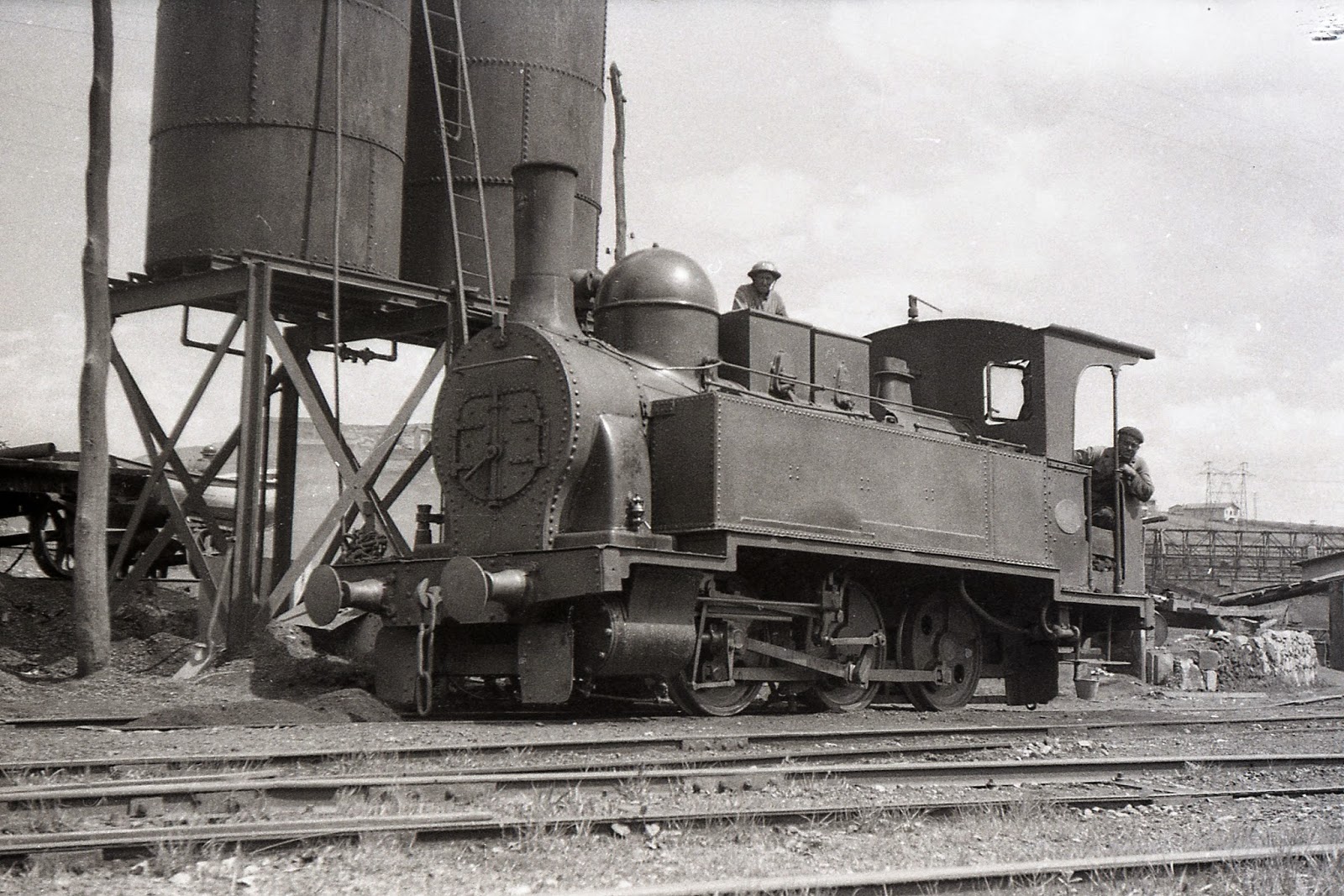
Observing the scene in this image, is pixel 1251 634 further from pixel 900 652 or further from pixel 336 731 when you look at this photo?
pixel 336 731

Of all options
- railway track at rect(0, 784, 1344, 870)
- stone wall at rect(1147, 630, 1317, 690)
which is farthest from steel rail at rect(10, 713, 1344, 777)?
stone wall at rect(1147, 630, 1317, 690)

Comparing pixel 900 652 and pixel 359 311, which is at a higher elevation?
pixel 359 311

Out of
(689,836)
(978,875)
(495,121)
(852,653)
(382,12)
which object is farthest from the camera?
(495,121)

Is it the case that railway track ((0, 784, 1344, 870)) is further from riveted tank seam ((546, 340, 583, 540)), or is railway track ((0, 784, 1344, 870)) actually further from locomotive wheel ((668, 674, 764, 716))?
riveted tank seam ((546, 340, 583, 540))

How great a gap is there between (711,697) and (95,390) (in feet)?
19.5

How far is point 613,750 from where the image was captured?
21.3 ft

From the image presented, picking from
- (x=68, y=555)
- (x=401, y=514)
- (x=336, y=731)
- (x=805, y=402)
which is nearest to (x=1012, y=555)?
(x=805, y=402)

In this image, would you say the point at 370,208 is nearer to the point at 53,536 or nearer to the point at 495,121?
the point at 495,121

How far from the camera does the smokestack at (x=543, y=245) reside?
28.2ft

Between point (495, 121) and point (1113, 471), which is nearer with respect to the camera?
point (1113, 471)

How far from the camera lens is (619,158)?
62.0ft

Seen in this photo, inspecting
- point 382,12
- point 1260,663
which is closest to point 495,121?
point 382,12

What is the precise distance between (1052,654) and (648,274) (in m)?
5.01

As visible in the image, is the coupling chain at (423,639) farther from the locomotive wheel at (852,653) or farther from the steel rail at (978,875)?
the steel rail at (978,875)
